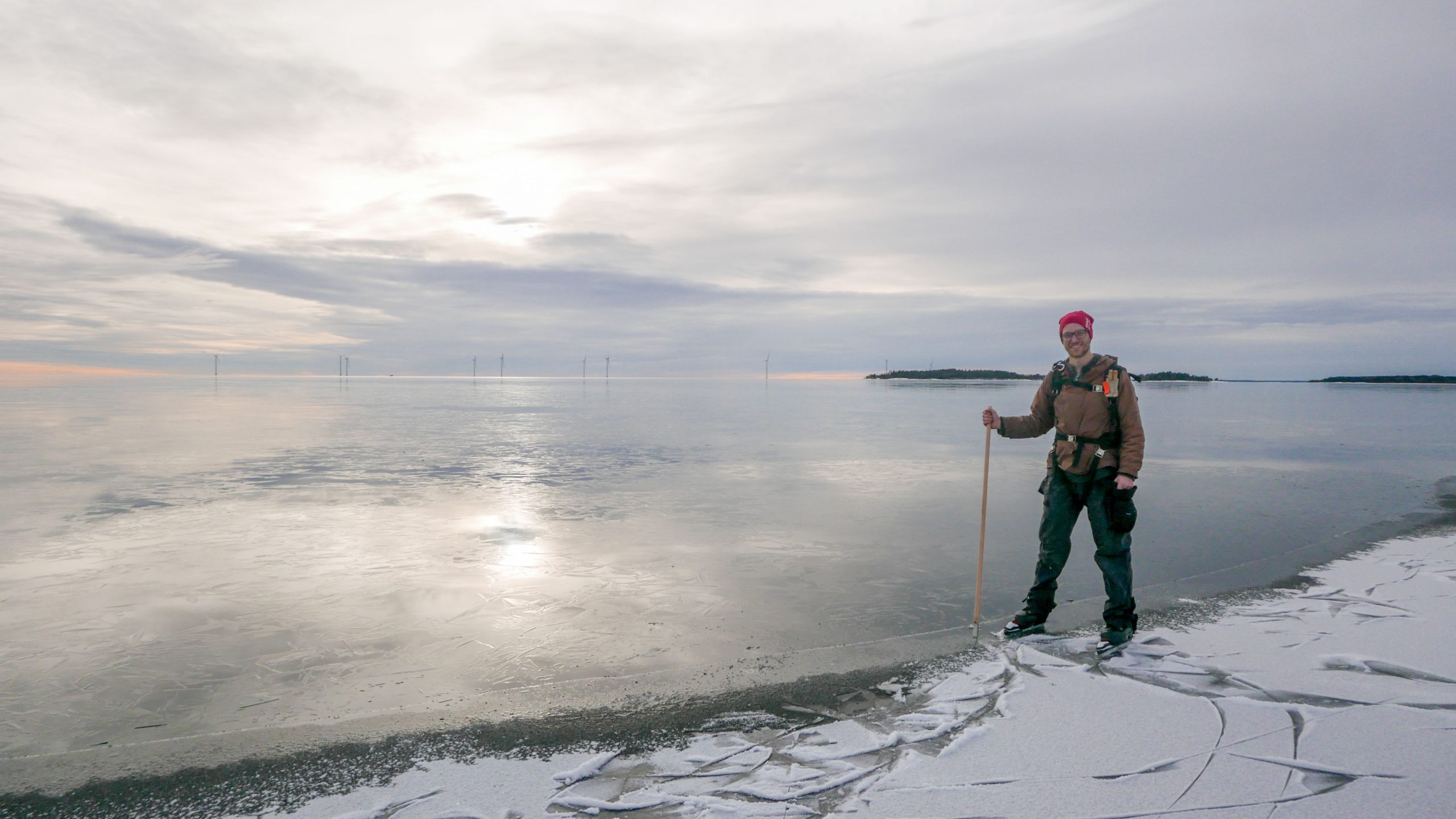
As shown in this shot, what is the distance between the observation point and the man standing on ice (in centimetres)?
456

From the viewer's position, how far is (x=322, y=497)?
991cm

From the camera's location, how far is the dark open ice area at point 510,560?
426 centimetres

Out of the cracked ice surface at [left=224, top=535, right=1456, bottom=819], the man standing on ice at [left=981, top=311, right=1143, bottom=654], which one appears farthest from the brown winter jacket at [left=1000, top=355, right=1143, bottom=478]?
the cracked ice surface at [left=224, top=535, right=1456, bottom=819]

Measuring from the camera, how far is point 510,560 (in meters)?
6.92

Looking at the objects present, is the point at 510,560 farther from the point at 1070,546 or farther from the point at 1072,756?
the point at 1072,756

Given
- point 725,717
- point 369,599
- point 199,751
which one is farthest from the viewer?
point 369,599

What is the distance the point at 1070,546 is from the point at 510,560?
4732 millimetres

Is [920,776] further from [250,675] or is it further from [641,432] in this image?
[641,432]

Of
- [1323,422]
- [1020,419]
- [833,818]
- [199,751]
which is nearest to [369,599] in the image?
[199,751]

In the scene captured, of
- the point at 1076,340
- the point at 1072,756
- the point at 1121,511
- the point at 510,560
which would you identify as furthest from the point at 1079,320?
the point at 510,560

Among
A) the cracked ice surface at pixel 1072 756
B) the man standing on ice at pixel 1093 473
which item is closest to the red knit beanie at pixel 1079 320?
the man standing on ice at pixel 1093 473

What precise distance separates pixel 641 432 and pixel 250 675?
17.5 metres

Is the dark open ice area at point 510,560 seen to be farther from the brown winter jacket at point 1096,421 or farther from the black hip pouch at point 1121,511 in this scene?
the brown winter jacket at point 1096,421

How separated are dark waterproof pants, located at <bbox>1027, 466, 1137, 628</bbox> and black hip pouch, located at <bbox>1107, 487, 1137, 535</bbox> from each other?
28 millimetres
